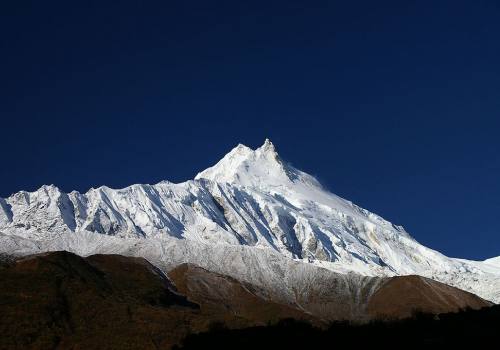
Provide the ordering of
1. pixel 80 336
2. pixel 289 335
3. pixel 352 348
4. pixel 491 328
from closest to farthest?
pixel 491 328, pixel 352 348, pixel 289 335, pixel 80 336

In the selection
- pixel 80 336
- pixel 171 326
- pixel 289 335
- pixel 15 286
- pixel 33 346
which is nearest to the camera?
pixel 289 335

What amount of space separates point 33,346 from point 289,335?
10118 centimetres

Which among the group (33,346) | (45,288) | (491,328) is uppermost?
(45,288)

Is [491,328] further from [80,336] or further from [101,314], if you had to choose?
[101,314]

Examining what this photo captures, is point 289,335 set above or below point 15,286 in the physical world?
below

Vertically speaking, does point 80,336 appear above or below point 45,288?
below

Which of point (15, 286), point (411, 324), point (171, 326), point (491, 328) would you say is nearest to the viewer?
point (491, 328)

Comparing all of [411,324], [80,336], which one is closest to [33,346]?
[80,336]

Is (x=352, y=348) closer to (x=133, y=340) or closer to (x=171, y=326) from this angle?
(x=133, y=340)

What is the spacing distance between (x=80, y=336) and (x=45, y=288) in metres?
35.4

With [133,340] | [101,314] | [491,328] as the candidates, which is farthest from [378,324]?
[101,314]

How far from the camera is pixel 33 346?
159 metres

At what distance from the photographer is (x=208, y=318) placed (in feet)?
653

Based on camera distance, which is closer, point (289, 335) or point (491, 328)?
point (491, 328)
